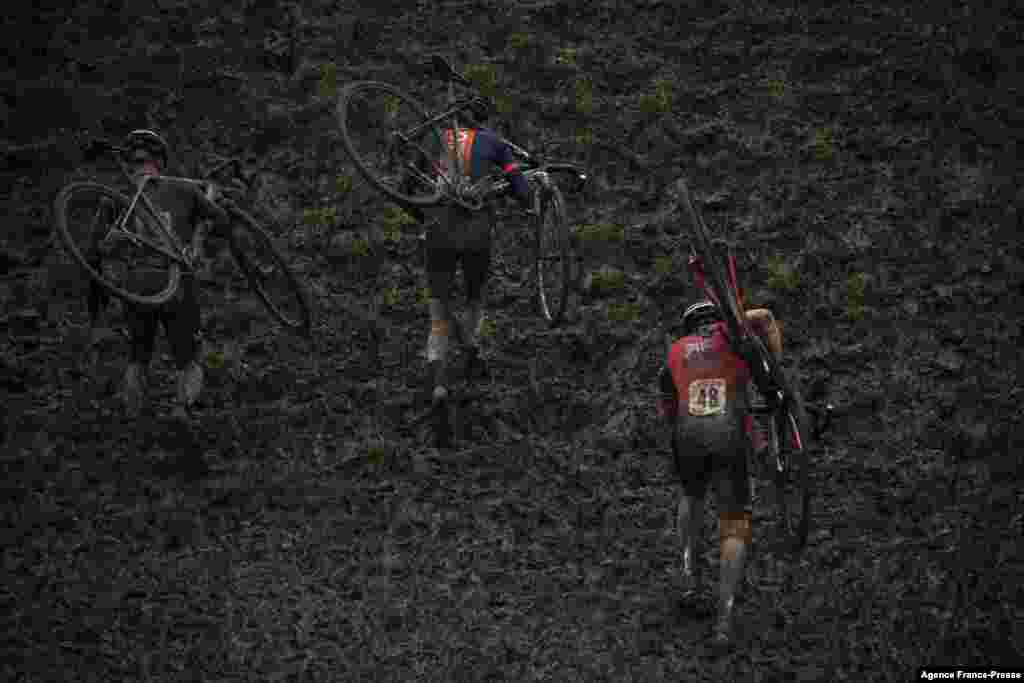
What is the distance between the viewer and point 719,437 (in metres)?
7.61

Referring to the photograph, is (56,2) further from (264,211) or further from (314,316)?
(314,316)

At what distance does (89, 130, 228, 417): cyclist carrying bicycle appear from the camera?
9.06 meters

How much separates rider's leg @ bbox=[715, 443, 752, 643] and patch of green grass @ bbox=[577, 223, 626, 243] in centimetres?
391

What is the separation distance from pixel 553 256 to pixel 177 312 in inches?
104

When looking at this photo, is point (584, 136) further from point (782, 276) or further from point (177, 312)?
point (177, 312)

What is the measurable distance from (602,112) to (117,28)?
16.8 feet

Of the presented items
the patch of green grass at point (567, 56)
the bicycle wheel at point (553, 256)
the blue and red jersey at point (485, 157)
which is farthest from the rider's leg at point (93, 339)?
the patch of green grass at point (567, 56)

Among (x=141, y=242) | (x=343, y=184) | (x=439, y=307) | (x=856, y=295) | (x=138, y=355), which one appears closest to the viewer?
(x=141, y=242)

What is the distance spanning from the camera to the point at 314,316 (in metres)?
10.7

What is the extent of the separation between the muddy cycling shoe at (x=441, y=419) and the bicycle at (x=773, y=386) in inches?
87.8

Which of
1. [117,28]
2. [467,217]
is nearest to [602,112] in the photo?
[467,217]

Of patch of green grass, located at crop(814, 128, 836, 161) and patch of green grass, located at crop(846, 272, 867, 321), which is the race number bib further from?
patch of green grass, located at crop(814, 128, 836, 161)

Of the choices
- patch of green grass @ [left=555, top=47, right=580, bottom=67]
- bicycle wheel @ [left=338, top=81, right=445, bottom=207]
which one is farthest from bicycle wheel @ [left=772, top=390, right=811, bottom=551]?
patch of green grass @ [left=555, top=47, right=580, bottom=67]

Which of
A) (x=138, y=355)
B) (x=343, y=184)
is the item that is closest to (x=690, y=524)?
(x=138, y=355)
